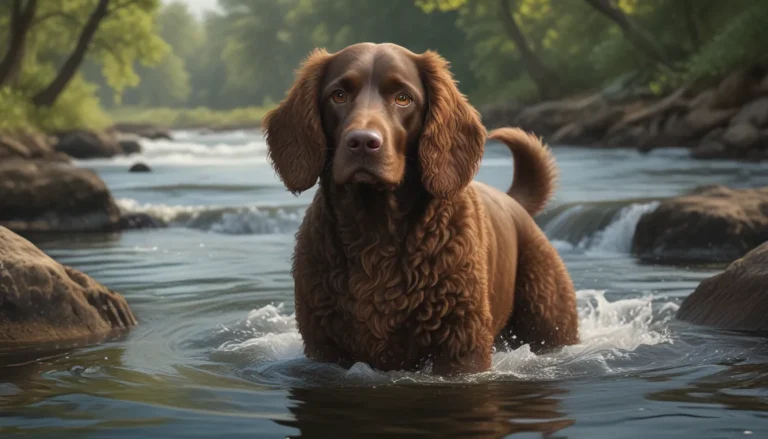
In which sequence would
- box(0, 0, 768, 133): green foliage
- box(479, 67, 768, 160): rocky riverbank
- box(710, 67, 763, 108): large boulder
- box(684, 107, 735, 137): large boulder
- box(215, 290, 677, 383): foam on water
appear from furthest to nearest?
box(0, 0, 768, 133): green foliage < box(710, 67, 763, 108): large boulder < box(684, 107, 735, 137): large boulder < box(479, 67, 768, 160): rocky riverbank < box(215, 290, 677, 383): foam on water

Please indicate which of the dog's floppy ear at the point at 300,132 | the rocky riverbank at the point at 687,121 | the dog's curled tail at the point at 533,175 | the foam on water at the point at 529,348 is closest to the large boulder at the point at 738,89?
the rocky riverbank at the point at 687,121

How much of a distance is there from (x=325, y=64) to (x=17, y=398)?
223 cm

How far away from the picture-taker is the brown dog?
557cm

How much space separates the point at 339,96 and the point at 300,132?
0.29 meters

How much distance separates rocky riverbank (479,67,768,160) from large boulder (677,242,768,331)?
17.1m

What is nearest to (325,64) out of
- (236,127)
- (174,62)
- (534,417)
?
(534,417)

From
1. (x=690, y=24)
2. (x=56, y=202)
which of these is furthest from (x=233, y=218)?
(x=690, y=24)

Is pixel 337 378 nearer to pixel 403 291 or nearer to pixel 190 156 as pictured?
pixel 403 291

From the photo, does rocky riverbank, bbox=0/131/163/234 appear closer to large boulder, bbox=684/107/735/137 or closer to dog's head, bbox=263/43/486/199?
dog's head, bbox=263/43/486/199

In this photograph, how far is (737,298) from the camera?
25.3 ft

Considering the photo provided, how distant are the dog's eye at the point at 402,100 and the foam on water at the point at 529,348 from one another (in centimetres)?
128

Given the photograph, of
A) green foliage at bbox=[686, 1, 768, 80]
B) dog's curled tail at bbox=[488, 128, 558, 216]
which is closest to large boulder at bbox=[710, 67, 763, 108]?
green foliage at bbox=[686, 1, 768, 80]

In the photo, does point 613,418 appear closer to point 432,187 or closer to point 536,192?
point 432,187

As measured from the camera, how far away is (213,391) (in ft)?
19.3
